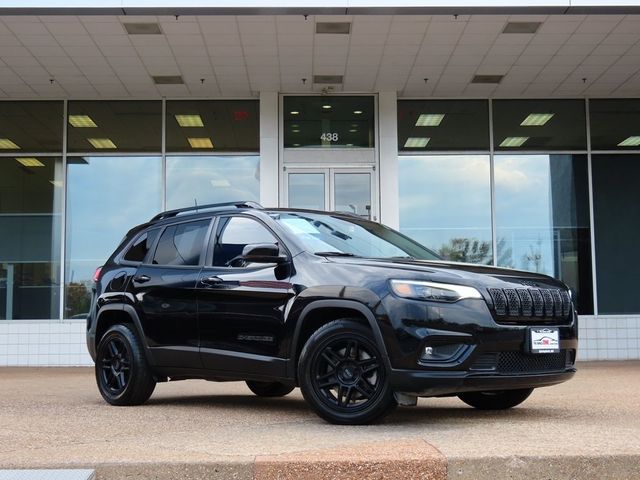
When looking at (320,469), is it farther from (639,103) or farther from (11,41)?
(639,103)

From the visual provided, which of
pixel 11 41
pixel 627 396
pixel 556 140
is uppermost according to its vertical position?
pixel 11 41

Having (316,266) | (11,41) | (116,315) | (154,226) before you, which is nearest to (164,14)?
(11,41)

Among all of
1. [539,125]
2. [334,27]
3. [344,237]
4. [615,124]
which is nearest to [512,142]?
[539,125]

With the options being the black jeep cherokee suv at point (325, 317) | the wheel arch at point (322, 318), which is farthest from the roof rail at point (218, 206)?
the wheel arch at point (322, 318)

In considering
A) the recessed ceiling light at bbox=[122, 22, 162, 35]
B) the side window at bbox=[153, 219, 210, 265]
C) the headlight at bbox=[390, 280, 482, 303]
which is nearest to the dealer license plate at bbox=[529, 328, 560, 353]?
the headlight at bbox=[390, 280, 482, 303]

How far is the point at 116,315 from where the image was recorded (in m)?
7.51

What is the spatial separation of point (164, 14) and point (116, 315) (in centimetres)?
559

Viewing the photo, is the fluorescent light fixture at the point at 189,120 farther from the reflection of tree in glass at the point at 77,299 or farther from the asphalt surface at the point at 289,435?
the asphalt surface at the point at 289,435

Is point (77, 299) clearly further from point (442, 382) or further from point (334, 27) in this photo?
point (442, 382)

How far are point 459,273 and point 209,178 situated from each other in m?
10.4

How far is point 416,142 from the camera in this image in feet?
50.6

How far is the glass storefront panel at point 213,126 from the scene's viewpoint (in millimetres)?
15289

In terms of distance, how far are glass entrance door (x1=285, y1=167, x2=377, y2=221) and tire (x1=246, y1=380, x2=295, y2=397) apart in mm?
7070

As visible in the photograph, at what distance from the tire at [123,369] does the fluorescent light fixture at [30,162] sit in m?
8.93
